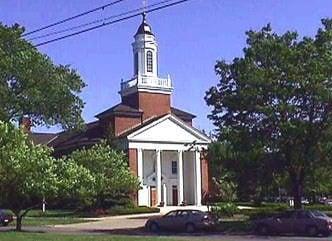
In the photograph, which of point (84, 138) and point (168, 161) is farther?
point (168, 161)

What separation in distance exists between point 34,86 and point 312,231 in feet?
59.8

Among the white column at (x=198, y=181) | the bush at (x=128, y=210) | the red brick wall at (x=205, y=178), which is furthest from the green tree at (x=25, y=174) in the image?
the red brick wall at (x=205, y=178)

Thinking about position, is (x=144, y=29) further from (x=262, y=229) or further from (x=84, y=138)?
(x=262, y=229)

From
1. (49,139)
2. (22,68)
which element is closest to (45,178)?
(22,68)

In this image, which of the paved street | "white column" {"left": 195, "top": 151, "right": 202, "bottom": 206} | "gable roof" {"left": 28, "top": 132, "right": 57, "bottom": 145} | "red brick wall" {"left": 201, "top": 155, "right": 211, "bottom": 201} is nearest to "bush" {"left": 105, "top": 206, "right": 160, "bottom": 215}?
the paved street

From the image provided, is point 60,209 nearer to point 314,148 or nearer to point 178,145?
point 178,145

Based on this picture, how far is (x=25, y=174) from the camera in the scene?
39.1 metres

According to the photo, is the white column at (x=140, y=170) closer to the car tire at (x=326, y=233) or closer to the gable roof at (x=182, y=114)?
the gable roof at (x=182, y=114)

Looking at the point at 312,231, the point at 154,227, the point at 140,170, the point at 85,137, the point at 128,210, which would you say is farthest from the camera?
the point at 85,137

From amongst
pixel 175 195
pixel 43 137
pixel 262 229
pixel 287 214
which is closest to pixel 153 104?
pixel 175 195

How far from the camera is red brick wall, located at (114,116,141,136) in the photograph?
280 feet

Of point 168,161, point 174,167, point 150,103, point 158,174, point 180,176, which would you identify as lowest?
point 180,176

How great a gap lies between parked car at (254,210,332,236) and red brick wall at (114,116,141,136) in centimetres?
4510

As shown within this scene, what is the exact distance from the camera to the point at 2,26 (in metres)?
42.6
